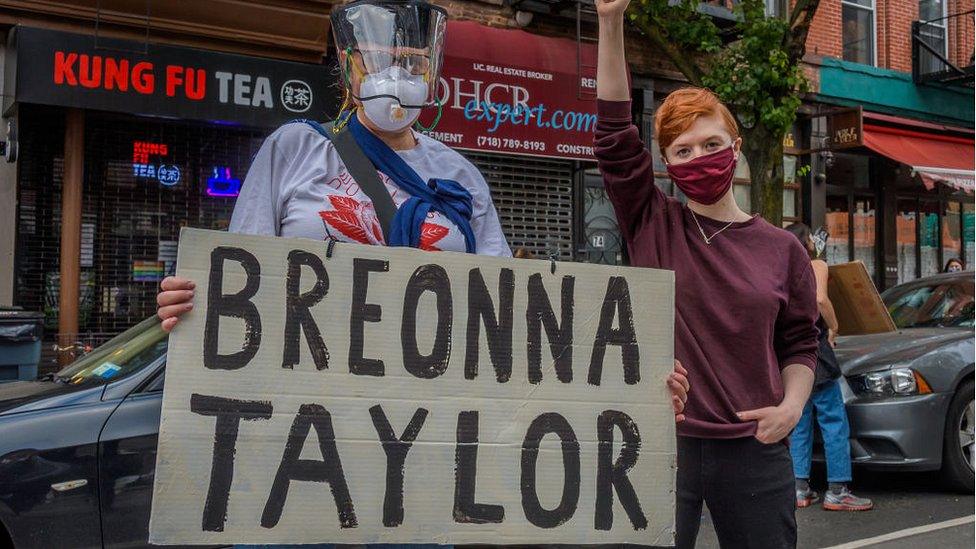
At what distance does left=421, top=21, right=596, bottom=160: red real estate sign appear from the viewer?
1127 centimetres

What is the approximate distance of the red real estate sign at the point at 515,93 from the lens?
11273mm

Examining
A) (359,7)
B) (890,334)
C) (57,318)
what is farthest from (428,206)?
(57,318)

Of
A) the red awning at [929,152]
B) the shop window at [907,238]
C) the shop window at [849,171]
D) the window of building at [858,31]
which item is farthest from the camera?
the shop window at [907,238]

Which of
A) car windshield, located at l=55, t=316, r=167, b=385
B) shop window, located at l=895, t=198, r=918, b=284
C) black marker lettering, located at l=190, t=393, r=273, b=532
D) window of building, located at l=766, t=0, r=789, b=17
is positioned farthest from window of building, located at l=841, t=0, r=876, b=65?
black marker lettering, located at l=190, t=393, r=273, b=532

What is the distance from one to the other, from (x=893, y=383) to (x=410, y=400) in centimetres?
527

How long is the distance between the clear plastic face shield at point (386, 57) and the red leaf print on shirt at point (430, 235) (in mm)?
276

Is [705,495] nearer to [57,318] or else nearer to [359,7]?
[359,7]

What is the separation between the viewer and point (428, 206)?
2.40 m

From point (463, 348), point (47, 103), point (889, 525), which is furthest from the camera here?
point (47, 103)

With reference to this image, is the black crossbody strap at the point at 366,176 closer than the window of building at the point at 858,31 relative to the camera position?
Yes

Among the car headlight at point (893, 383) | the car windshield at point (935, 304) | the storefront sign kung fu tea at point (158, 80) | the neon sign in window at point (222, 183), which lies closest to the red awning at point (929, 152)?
the car windshield at point (935, 304)

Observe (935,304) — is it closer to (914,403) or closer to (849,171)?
(914,403)

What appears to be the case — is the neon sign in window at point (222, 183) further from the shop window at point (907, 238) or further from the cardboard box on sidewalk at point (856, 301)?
the shop window at point (907, 238)

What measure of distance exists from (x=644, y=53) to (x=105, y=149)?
24.2 feet
